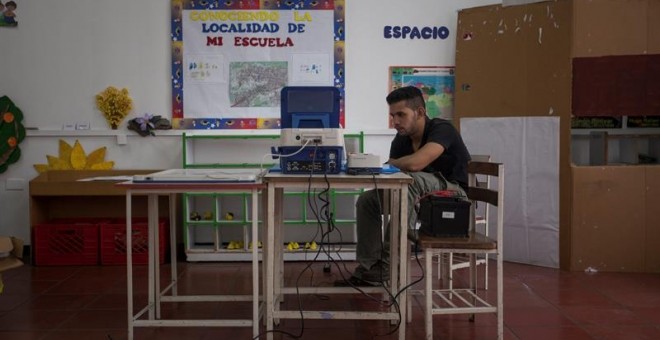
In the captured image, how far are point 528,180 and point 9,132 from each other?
432 centimetres

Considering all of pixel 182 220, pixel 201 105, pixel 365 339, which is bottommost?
pixel 365 339

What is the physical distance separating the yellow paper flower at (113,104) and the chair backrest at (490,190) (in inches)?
121

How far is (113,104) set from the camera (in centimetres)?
471

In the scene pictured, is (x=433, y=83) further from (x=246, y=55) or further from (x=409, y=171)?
(x=409, y=171)

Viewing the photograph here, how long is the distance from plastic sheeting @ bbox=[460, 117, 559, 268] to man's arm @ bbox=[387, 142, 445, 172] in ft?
5.22

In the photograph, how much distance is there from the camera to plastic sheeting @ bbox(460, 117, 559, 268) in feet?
13.8

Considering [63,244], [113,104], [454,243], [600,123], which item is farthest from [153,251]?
[600,123]

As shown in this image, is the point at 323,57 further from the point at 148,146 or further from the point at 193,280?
the point at 193,280

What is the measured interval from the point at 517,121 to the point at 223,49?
251 cm

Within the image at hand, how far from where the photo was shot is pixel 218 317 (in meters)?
3.07

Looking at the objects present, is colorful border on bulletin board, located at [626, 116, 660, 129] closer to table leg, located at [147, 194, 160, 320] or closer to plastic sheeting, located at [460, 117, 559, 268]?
plastic sheeting, located at [460, 117, 559, 268]

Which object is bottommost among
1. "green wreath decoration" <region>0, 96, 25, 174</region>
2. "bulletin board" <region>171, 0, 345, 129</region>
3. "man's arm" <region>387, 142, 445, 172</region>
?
"man's arm" <region>387, 142, 445, 172</region>

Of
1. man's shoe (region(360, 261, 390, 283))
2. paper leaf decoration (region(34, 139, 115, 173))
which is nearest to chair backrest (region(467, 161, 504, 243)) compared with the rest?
man's shoe (region(360, 261, 390, 283))

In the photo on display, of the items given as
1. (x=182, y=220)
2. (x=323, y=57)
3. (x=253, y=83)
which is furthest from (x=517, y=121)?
(x=182, y=220)
